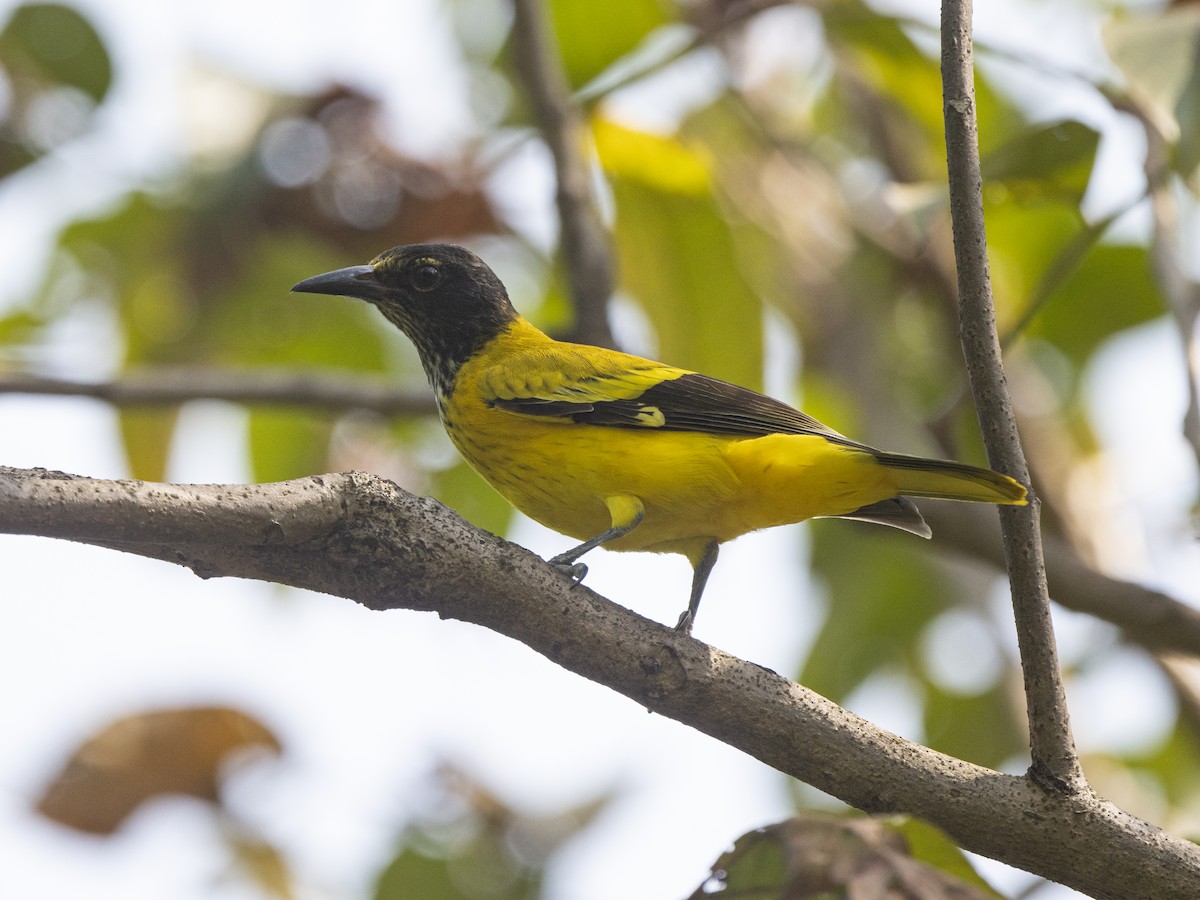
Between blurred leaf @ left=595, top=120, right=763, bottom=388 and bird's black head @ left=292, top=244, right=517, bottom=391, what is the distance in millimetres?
861

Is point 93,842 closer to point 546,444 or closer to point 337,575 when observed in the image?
point 546,444

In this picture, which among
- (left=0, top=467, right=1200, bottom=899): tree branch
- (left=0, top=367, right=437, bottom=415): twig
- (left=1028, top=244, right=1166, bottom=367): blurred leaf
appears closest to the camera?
(left=0, top=467, right=1200, bottom=899): tree branch

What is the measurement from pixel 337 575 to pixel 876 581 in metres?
4.08

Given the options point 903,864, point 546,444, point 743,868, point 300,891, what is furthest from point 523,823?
point 903,864

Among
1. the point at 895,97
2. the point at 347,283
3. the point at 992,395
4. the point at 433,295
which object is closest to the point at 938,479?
→ the point at 992,395

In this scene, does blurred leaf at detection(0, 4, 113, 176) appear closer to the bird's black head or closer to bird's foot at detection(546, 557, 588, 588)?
the bird's black head

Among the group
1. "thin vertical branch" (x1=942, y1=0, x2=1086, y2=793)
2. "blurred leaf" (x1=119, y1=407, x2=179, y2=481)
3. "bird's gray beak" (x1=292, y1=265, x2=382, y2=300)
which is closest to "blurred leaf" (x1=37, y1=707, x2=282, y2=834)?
"blurred leaf" (x1=119, y1=407, x2=179, y2=481)

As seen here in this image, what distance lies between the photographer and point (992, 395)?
109 inches

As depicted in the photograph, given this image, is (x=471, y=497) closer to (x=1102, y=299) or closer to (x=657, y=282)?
(x=657, y=282)

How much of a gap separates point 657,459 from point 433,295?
4.86 ft

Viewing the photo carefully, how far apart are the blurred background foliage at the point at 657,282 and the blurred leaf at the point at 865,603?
1 centimetres

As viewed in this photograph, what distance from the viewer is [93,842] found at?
5.01 meters

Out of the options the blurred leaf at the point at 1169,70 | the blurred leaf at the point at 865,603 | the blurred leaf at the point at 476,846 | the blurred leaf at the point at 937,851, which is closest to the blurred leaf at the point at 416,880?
the blurred leaf at the point at 476,846

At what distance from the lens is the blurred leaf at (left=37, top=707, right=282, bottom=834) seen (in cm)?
503
